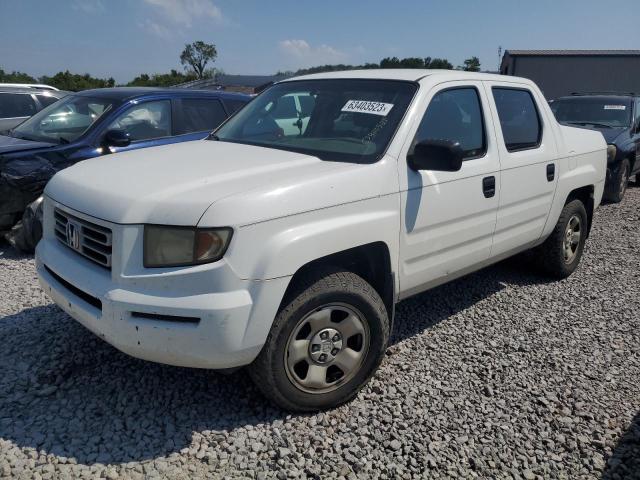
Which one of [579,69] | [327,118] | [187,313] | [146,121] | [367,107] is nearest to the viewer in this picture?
[187,313]

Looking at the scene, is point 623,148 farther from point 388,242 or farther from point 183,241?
point 183,241

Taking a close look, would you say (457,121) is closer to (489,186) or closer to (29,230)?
(489,186)

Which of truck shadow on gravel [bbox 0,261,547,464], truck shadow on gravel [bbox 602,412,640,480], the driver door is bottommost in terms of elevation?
truck shadow on gravel [bbox 0,261,547,464]

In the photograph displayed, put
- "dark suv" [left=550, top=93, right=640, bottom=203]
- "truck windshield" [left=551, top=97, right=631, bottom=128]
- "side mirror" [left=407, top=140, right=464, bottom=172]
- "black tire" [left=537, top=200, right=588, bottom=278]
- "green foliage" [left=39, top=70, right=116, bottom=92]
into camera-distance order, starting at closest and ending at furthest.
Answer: "side mirror" [left=407, top=140, right=464, bottom=172] → "black tire" [left=537, top=200, right=588, bottom=278] → "dark suv" [left=550, top=93, right=640, bottom=203] → "truck windshield" [left=551, top=97, right=631, bottom=128] → "green foliage" [left=39, top=70, right=116, bottom=92]

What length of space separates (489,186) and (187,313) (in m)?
2.30

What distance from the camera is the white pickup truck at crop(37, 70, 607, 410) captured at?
2404 mm

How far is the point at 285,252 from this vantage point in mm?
2482

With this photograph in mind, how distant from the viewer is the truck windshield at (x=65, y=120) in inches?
232

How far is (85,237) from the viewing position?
269 cm

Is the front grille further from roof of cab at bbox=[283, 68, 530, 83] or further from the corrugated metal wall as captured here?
the corrugated metal wall

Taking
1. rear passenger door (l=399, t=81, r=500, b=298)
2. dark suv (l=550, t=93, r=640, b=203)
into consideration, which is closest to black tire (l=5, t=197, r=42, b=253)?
rear passenger door (l=399, t=81, r=500, b=298)

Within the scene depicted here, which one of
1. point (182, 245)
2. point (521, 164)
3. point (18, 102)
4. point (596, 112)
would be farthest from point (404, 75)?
point (18, 102)

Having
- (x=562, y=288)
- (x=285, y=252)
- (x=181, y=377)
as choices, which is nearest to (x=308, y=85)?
(x=285, y=252)

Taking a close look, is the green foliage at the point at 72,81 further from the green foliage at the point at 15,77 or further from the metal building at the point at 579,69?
the metal building at the point at 579,69
